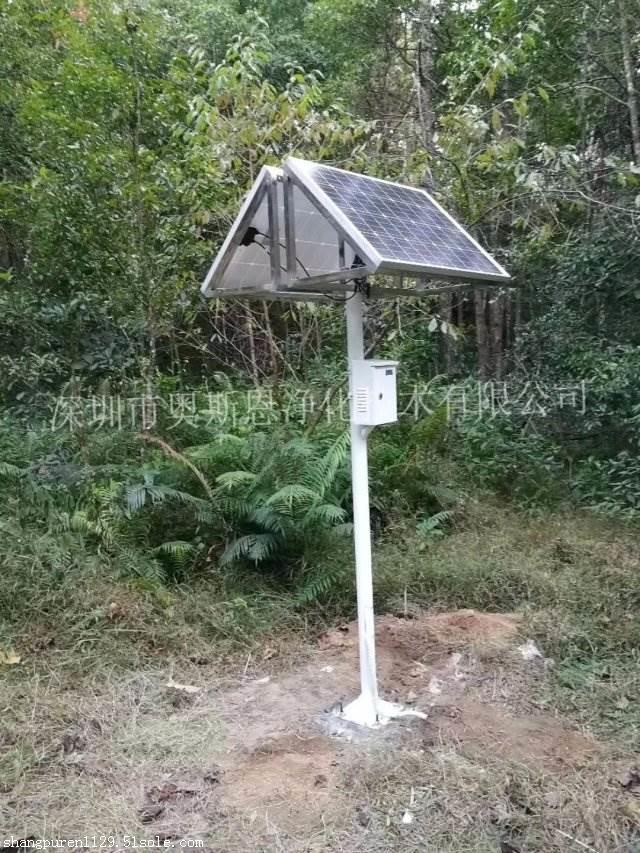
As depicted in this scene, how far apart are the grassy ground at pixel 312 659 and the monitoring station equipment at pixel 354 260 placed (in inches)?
21.2

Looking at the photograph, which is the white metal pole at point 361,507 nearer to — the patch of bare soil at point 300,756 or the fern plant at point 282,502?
the patch of bare soil at point 300,756

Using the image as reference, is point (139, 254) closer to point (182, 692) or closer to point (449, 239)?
point (449, 239)

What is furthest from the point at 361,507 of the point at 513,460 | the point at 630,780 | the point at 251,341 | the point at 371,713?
the point at 251,341

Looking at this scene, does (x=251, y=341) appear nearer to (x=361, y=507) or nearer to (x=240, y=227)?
(x=240, y=227)

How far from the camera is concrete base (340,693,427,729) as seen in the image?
8.49 ft

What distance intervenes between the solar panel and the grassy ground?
1.75 meters

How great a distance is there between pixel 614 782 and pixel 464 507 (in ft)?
8.80

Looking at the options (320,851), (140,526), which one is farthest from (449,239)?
(140,526)

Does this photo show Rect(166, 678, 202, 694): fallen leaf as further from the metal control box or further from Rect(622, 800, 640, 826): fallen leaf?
Rect(622, 800, 640, 826): fallen leaf

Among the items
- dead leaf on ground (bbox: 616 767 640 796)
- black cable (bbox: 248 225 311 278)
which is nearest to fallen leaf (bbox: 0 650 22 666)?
black cable (bbox: 248 225 311 278)

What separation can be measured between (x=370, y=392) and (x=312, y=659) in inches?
59.4

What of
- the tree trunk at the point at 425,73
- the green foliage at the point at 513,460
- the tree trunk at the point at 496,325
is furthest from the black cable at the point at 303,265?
the tree trunk at the point at 496,325

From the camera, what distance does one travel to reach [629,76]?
553cm

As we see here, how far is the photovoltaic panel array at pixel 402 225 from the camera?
7.22ft
